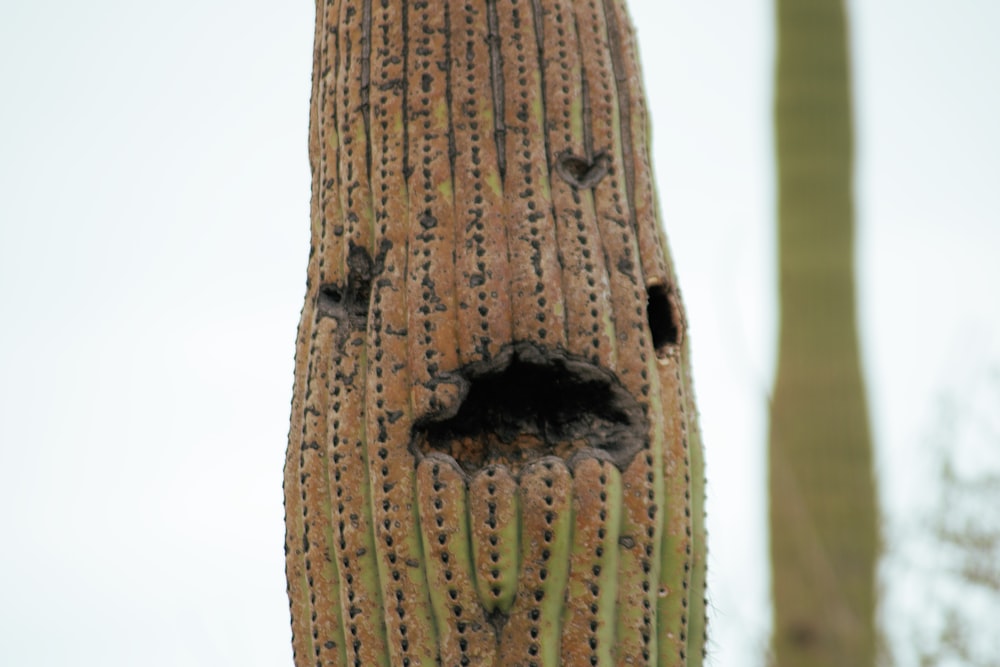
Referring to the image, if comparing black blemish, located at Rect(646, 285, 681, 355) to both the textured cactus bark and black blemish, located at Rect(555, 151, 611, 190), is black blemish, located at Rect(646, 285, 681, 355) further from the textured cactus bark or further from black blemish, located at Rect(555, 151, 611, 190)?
the textured cactus bark

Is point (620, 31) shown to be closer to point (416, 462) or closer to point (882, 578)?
point (416, 462)

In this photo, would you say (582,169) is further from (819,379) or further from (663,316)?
(819,379)

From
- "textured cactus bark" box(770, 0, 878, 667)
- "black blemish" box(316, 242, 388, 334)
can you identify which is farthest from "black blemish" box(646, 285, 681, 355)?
"textured cactus bark" box(770, 0, 878, 667)

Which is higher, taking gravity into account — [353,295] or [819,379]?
[819,379]

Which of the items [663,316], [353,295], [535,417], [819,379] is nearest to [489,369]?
[535,417]

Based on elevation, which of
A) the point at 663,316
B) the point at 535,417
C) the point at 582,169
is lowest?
the point at 535,417

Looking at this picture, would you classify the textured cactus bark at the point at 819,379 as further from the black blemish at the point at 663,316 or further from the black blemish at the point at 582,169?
the black blemish at the point at 582,169
